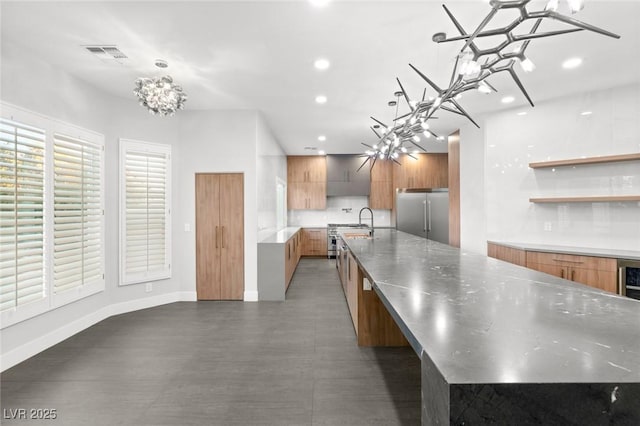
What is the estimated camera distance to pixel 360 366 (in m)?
2.50

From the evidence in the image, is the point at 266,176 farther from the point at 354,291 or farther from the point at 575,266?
the point at 575,266

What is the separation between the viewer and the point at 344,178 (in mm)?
8289

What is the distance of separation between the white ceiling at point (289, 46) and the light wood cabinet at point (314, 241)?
4.46m

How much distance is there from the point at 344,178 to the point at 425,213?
238cm

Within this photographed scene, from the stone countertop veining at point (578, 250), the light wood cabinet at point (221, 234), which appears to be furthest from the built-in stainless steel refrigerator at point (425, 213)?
the light wood cabinet at point (221, 234)

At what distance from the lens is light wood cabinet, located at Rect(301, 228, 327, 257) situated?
26.8 feet

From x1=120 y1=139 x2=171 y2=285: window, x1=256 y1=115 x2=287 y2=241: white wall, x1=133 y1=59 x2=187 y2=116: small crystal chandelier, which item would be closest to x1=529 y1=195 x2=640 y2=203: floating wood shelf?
x1=256 y1=115 x2=287 y2=241: white wall

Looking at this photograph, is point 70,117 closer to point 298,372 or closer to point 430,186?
point 298,372

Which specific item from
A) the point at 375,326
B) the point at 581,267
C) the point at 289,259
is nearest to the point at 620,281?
the point at 581,267

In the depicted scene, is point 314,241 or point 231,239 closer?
point 231,239

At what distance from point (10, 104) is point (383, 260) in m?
3.51

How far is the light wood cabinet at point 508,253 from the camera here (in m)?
4.06

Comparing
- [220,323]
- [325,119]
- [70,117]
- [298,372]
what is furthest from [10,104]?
[325,119]

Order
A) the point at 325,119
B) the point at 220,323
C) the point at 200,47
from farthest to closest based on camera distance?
1. the point at 325,119
2. the point at 220,323
3. the point at 200,47
